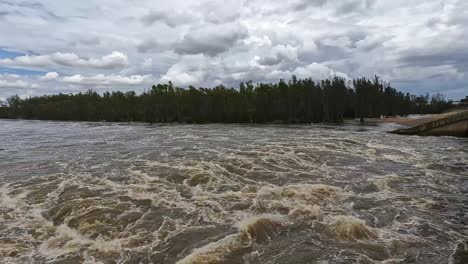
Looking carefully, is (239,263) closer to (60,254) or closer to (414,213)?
(60,254)

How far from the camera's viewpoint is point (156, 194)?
1465 cm

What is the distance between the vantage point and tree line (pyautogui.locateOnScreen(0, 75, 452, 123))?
9631 cm

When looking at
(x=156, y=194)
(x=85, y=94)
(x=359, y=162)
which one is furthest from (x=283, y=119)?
(x=85, y=94)

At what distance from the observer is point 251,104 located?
320 feet

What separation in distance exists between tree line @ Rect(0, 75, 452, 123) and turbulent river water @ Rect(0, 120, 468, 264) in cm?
7456

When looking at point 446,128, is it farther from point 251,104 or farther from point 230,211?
point 251,104

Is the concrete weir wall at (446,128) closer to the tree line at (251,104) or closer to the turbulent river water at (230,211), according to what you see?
the turbulent river water at (230,211)

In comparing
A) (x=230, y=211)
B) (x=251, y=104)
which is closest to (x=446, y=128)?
(x=230, y=211)

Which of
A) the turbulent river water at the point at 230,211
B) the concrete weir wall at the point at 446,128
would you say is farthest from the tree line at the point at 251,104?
the turbulent river water at the point at 230,211

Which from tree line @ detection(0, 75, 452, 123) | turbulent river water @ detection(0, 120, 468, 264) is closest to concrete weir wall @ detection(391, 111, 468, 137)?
turbulent river water @ detection(0, 120, 468, 264)

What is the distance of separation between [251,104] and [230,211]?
281ft

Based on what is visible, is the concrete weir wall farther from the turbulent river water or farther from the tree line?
the tree line

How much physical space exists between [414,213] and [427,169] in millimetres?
9968

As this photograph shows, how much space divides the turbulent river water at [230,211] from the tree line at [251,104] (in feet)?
245
